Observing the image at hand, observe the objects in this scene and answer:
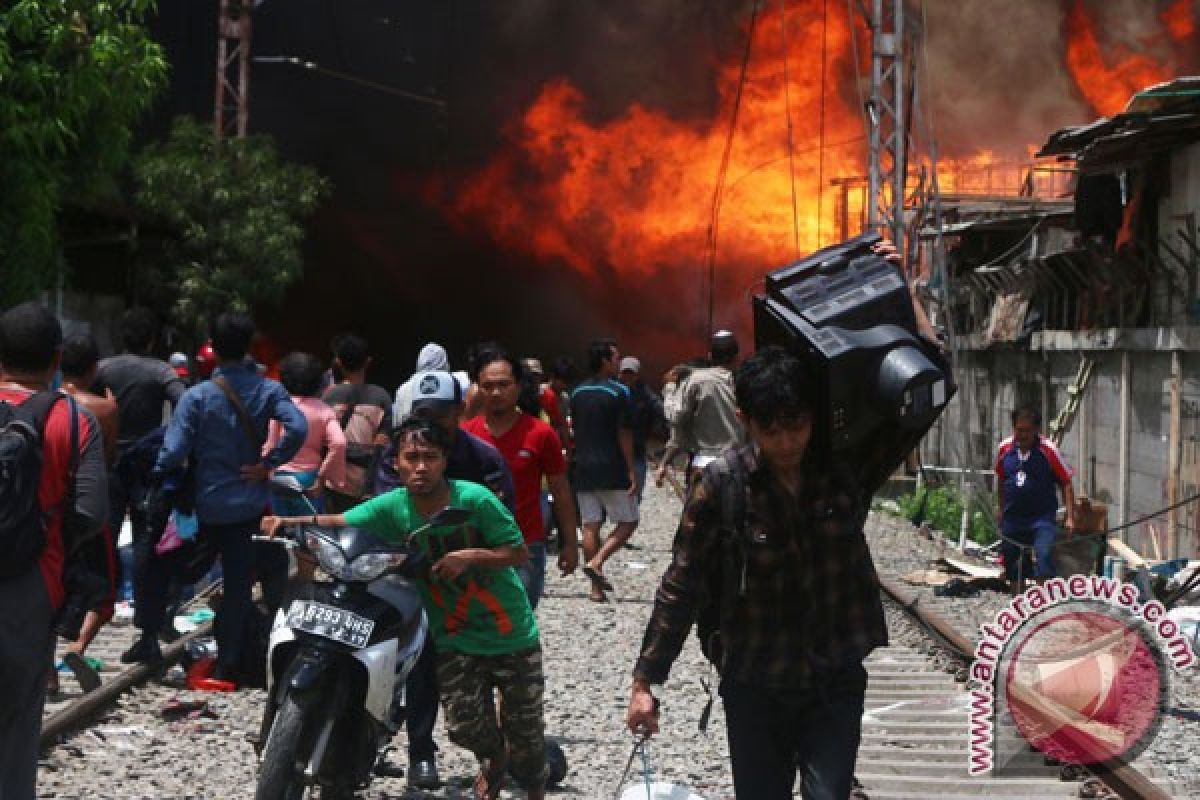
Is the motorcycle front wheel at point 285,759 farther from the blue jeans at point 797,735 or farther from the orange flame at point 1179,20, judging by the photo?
the orange flame at point 1179,20

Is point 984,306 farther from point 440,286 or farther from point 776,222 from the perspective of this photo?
point 440,286

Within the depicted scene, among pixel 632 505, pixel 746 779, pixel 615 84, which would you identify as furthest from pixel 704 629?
pixel 615 84

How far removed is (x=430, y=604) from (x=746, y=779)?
1856mm

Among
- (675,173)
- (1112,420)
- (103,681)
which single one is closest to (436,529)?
(103,681)

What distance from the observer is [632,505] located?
1319cm

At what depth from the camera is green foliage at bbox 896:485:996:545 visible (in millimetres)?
19686

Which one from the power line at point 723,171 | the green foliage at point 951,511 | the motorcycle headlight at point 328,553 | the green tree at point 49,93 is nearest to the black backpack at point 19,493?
the motorcycle headlight at point 328,553

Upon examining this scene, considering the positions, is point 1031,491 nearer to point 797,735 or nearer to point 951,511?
point 951,511

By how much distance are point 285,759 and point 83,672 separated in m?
3.36

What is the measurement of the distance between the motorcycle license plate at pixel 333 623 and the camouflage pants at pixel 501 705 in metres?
0.56

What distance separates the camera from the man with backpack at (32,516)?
185 inches

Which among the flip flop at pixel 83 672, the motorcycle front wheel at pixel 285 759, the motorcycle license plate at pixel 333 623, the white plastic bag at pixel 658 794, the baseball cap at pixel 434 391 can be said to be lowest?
the flip flop at pixel 83 672

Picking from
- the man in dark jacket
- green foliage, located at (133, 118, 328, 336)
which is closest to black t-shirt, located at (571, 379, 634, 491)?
the man in dark jacket

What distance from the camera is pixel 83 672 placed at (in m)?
8.29
